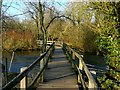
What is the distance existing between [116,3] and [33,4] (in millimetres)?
19551

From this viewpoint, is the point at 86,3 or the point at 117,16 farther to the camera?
the point at 86,3

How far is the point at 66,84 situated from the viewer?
7.77 meters

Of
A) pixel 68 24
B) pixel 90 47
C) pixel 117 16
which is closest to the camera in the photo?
pixel 117 16

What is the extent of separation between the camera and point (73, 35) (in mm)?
40875

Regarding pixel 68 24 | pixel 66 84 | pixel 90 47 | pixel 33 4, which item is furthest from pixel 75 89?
pixel 68 24

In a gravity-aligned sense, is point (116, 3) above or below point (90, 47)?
above

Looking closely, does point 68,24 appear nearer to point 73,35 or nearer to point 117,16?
point 73,35

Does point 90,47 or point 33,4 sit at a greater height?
point 33,4

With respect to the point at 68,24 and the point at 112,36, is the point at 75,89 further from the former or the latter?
the point at 68,24

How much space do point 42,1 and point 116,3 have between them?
19788 mm

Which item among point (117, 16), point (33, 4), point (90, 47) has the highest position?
point (33, 4)

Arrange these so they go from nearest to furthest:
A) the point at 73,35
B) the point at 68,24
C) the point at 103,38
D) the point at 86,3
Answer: the point at 103,38, the point at 86,3, the point at 73,35, the point at 68,24

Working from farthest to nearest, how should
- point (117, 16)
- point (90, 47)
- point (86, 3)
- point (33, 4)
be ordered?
point (90, 47) → point (33, 4) → point (86, 3) → point (117, 16)

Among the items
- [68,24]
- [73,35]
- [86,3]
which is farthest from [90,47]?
[86,3]
